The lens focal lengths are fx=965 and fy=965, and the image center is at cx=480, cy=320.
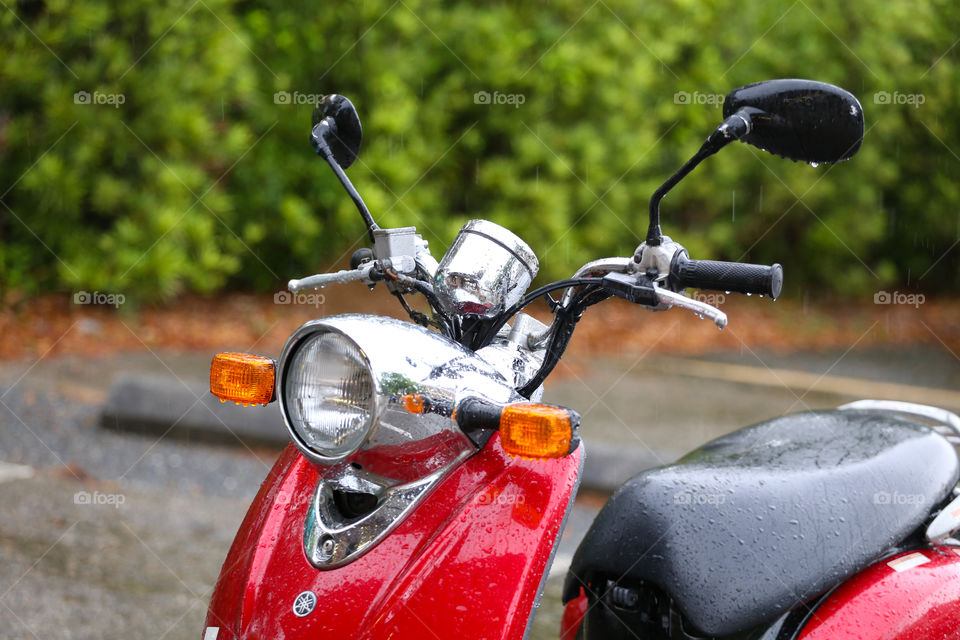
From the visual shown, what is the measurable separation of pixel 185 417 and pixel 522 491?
3.88m

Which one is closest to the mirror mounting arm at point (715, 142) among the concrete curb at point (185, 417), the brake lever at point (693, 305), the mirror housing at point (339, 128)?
the brake lever at point (693, 305)

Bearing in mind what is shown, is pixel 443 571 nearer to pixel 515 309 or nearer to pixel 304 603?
pixel 304 603

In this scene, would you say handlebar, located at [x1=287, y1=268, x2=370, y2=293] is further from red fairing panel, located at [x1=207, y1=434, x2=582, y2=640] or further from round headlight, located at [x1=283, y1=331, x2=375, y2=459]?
red fairing panel, located at [x1=207, y1=434, x2=582, y2=640]

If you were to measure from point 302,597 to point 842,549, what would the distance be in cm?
102

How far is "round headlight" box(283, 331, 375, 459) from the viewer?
1497mm

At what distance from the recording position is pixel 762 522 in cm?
185

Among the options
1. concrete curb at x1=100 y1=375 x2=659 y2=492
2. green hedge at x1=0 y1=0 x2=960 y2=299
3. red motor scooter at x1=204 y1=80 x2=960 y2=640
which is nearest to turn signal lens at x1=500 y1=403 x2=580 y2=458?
red motor scooter at x1=204 y1=80 x2=960 y2=640

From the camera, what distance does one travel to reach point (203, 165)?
743 cm

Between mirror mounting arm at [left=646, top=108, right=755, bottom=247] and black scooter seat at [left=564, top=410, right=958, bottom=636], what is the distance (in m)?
0.59

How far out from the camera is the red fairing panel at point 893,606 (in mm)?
1758

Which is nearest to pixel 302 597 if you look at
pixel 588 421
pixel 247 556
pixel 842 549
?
pixel 247 556

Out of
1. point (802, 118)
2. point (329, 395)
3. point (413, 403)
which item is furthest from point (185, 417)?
point (802, 118)

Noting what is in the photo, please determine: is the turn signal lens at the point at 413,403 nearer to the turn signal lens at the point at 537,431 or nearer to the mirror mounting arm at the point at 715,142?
the turn signal lens at the point at 537,431

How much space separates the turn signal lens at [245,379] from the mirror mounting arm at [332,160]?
34 cm
